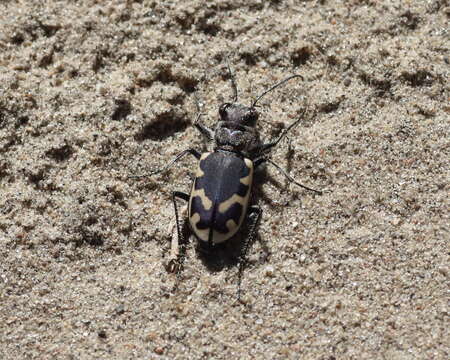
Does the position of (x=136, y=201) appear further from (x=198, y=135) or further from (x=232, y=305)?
(x=232, y=305)

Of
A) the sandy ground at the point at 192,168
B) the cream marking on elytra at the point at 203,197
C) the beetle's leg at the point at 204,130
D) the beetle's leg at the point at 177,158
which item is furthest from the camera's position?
the beetle's leg at the point at 204,130

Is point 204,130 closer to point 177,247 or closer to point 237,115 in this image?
point 237,115

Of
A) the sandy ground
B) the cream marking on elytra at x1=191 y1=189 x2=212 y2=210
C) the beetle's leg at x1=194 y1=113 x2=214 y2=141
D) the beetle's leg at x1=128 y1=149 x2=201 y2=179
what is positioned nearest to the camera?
the sandy ground

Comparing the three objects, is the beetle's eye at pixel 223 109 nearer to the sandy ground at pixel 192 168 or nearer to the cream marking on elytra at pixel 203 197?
the sandy ground at pixel 192 168

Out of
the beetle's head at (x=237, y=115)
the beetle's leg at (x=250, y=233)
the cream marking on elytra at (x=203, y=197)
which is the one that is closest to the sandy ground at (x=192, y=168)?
the beetle's leg at (x=250, y=233)

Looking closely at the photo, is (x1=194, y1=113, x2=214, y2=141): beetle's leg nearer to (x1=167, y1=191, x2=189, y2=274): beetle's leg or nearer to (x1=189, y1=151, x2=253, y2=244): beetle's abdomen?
(x1=189, y1=151, x2=253, y2=244): beetle's abdomen

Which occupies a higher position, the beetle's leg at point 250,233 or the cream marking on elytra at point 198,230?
the cream marking on elytra at point 198,230

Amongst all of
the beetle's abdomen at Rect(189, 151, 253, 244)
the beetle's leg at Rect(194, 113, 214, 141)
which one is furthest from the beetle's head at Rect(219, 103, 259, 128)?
the beetle's abdomen at Rect(189, 151, 253, 244)

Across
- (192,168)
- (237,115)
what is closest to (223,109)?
(237,115)

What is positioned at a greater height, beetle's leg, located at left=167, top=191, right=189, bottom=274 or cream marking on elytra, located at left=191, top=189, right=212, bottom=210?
cream marking on elytra, located at left=191, top=189, right=212, bottom=210
